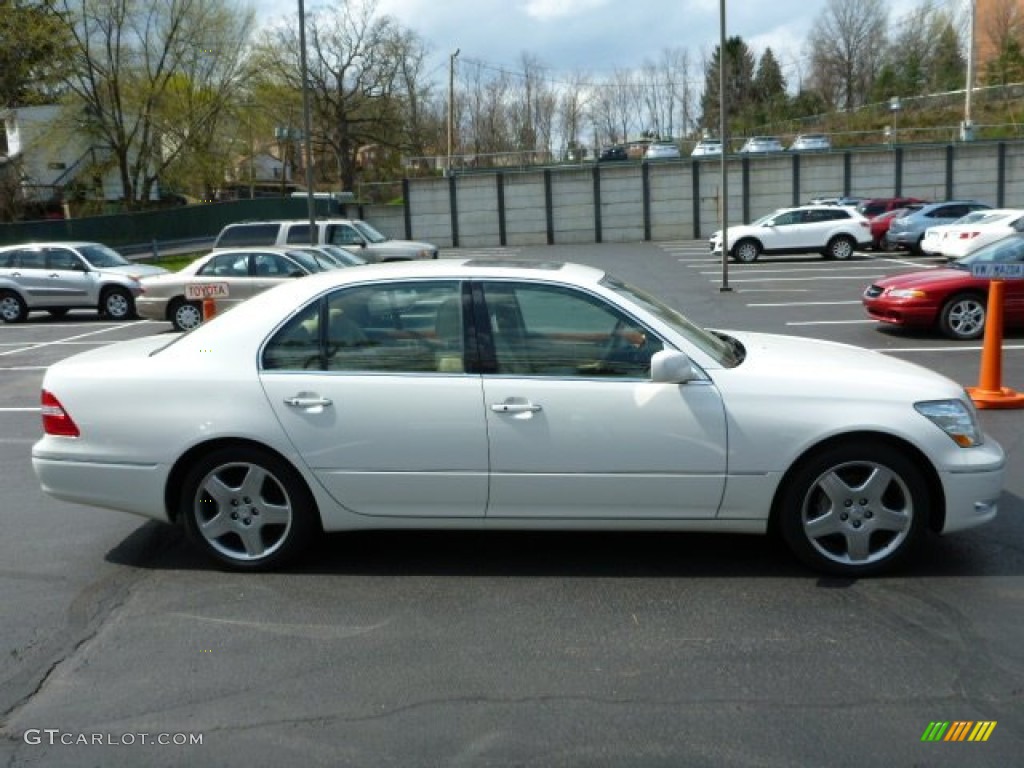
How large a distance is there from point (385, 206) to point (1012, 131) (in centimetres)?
3026

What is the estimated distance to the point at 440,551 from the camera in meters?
5.02

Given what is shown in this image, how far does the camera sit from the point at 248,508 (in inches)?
184

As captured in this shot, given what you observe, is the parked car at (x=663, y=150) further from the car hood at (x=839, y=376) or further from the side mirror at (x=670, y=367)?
the side mirror at (x=670, y=367)

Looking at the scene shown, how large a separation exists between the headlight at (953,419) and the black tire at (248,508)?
298 centimetres

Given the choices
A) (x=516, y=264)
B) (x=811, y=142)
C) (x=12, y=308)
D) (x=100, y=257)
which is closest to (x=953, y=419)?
(x=516, y=264)

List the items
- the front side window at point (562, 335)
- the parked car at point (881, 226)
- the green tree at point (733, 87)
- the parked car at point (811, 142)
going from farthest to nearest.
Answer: the green tree at point (733, 87), the parked car at point (811, 142), the parked car at point (881, 226), the front side window at point (562, 335)

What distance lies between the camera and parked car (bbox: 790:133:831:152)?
151 feet

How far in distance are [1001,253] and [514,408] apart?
990 cm

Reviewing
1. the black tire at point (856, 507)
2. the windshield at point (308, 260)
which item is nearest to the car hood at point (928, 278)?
the black tire at point (856, 507)

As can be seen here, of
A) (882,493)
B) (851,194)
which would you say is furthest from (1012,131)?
(882,493)

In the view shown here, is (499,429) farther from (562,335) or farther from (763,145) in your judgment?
(763,145)

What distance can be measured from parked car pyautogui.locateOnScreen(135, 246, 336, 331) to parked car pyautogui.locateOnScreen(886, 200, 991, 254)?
18.7 m

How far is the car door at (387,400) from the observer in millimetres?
4453

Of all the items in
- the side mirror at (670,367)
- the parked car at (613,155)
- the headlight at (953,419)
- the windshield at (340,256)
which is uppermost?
the parked car at (613,155)
